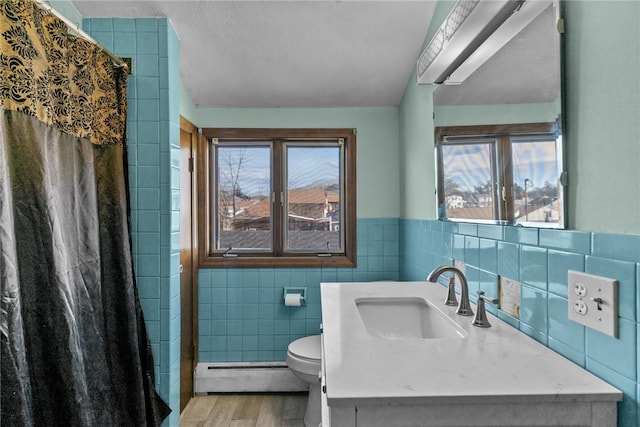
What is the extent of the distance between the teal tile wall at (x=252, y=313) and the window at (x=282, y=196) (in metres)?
0.15

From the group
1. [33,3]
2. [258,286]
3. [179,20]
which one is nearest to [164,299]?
[258,286]

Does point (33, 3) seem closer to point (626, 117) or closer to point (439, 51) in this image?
point (439, 51)

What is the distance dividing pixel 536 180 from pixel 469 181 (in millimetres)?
479

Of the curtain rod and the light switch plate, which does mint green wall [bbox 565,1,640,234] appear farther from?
the curtain rod

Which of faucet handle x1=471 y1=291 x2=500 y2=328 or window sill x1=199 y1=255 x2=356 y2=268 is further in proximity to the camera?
window sill x1=199 y1=255 x2=356 y2=268

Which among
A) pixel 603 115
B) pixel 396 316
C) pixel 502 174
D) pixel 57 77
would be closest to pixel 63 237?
pixel 57 77

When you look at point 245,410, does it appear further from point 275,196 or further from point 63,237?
point 63,237

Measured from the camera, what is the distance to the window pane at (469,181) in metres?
1.39

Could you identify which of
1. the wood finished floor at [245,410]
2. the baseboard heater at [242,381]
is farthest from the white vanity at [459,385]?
the baseboard heater at [242,381]

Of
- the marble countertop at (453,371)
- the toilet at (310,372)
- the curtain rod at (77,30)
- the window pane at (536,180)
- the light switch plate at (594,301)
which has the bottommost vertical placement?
the toilet at (310,372)

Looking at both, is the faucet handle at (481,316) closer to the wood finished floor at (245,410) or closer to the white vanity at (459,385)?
the white vanity at (459,385)

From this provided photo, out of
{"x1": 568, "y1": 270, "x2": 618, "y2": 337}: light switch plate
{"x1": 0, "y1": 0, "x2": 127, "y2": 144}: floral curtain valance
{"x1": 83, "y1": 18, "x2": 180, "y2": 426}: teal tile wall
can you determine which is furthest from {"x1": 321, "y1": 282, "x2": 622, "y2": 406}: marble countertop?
{"x1": 0, "y1": 0, "x2": 127, "y2": 144}: floral curtain valance

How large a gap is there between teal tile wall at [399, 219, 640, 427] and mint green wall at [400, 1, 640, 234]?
0.19ft

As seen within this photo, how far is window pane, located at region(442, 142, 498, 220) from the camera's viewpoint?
1.39m
